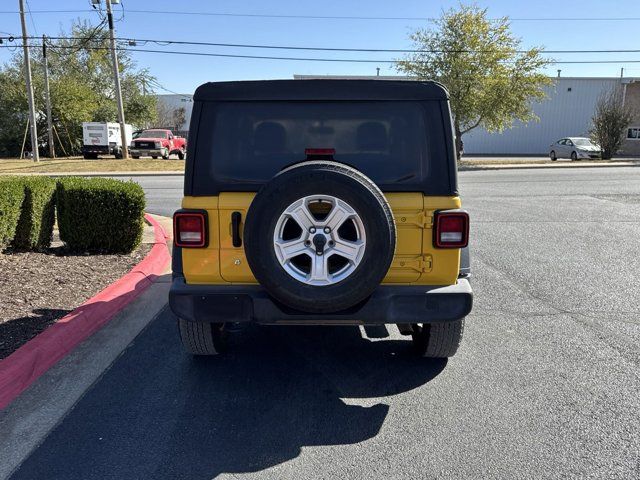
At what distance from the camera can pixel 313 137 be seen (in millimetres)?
3570

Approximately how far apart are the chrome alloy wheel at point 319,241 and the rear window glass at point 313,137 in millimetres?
465

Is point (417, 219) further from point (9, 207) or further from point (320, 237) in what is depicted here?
point (9, 207)

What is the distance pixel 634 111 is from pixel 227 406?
46846mm

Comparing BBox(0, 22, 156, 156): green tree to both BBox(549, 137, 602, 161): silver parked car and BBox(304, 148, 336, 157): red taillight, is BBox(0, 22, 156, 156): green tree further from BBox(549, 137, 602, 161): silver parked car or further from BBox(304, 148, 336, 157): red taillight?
BBox(304, 148, 336, 157): red taillight

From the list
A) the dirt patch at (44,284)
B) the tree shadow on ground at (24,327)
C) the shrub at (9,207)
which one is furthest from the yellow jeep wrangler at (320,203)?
the shrub at (9,207)

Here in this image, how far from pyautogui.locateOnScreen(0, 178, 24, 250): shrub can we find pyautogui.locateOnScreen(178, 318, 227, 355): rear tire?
3522 millimetres

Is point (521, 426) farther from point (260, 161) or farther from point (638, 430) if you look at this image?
point (260, 161)

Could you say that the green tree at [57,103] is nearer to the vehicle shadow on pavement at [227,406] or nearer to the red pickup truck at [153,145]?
the red pickup truck at [153,145]

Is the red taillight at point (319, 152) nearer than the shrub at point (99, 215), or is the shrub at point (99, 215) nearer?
the red taillight at point (319, 152)

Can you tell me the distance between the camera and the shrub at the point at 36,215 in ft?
22.4

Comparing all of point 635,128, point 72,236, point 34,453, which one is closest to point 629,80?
point 635,128

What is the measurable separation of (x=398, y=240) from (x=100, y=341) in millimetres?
2744

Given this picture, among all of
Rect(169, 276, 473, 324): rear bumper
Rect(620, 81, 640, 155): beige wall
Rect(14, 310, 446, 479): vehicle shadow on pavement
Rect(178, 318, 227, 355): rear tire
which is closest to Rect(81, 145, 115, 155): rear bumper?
Rect(14, 310, 446, 479): vehicle shadow on pavement

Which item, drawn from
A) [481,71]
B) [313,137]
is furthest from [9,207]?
[481,71]
